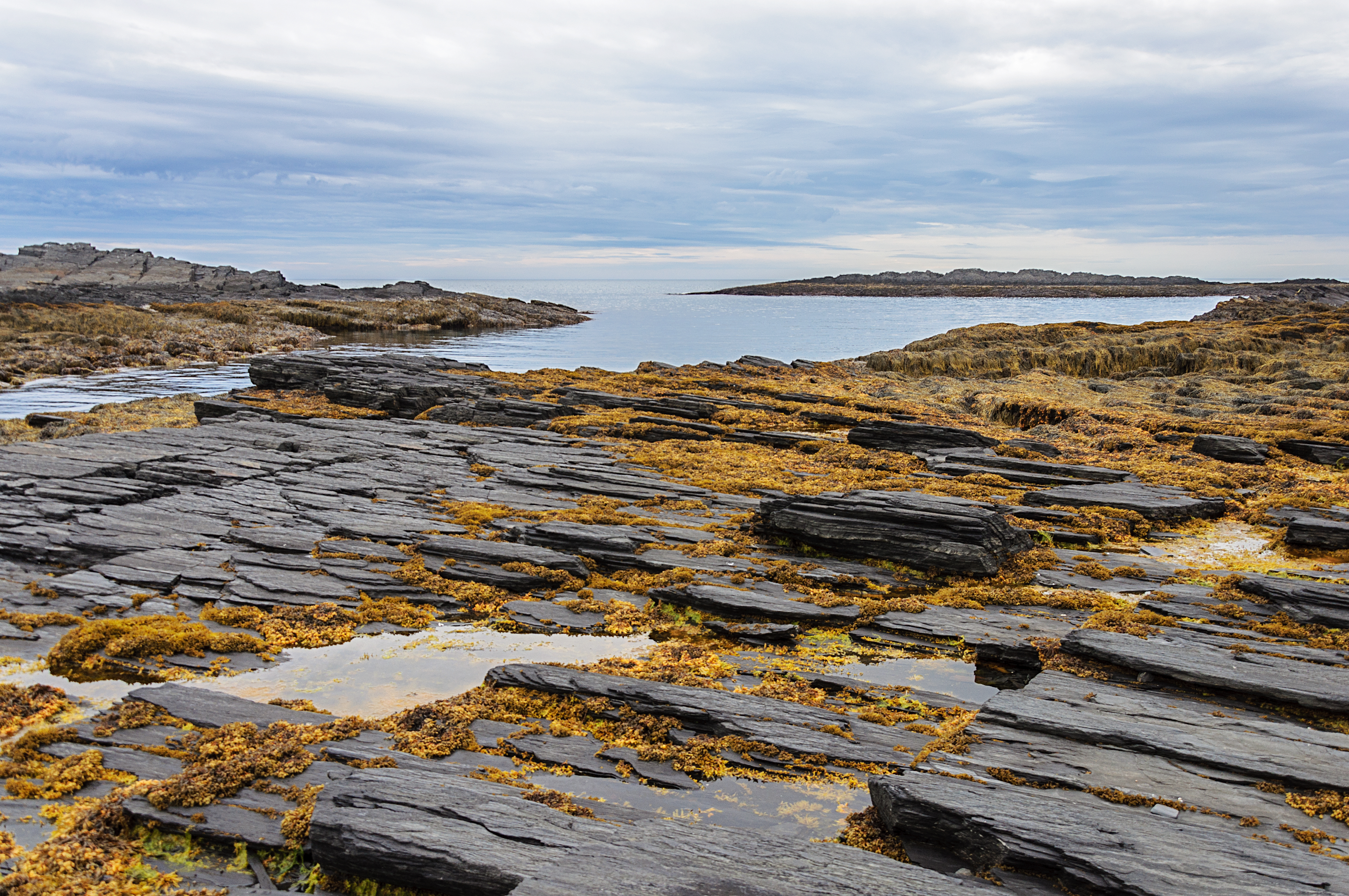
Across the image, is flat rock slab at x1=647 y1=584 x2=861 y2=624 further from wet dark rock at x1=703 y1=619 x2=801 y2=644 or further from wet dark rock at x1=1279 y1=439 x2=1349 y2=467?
wet dark rock at x1=1279 y1=439 x2=1349 y2=467

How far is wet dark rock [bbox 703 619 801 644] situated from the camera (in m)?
14.3

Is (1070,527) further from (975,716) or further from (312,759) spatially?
(312,759)

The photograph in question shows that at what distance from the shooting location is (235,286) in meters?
148

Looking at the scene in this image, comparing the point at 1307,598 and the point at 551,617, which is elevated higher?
the point at 1307,598

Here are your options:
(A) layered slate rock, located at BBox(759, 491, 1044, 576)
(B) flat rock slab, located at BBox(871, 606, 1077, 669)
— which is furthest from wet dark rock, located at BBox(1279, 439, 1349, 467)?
(B) flat rock slab, located at BBox(871, 606, 1077, 669)

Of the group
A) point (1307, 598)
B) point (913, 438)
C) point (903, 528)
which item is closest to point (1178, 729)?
point (1307, 598)

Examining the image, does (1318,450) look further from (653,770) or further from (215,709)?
(215,709)

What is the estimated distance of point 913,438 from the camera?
101ft

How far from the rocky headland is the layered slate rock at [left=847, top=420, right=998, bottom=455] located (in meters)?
56.3

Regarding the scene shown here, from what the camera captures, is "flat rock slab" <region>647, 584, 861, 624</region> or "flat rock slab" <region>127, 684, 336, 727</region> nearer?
"flat rock slab" <region>127, 684, 336, 727</region>

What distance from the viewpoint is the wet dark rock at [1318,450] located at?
27281 mm

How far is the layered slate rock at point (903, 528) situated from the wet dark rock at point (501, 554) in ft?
16.9

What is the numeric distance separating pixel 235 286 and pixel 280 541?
505 feet

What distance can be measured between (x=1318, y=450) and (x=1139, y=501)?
1209 centimetres
